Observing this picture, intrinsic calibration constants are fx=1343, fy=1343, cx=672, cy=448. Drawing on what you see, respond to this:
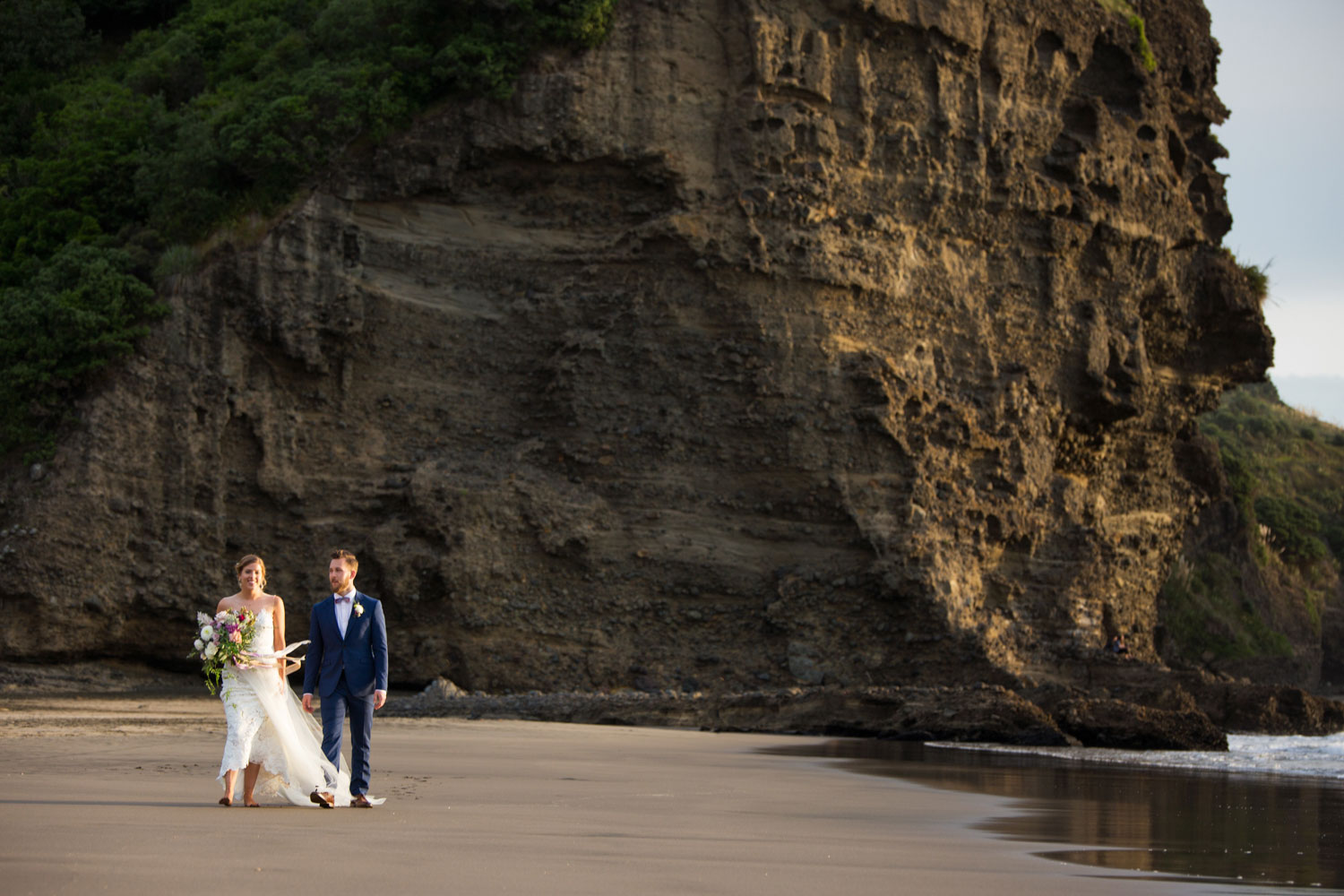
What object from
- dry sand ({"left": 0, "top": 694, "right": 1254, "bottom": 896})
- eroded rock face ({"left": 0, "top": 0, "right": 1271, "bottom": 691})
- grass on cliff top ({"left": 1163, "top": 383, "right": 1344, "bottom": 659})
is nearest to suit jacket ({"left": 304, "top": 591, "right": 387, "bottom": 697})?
dry sand ({"left": 0, "top": 694, "right": 1254, "bottom": 896})

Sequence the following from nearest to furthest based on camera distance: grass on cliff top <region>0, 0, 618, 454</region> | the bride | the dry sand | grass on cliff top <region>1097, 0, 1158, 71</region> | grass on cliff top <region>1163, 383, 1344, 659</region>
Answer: the dry sand → the bride → grass on cliff top <region>0, 0, 618, 454</region> → grass on cliff top <region>1097, 0, 1158, 71</region> → grass on cliff top <region>1163, 383, 1344, 659</region>

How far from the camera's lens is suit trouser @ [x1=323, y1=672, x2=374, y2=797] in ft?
25.6

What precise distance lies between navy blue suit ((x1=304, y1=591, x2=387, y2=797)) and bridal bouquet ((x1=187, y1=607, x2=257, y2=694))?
369 mm

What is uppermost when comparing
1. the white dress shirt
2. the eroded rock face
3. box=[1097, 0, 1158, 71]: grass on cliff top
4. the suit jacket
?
box=[1097, 0, 1158, 71]: grass on cliff top

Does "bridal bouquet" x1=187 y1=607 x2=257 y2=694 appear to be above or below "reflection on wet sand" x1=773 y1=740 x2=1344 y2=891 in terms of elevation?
above

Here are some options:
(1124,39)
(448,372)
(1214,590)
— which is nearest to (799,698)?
(448,372)

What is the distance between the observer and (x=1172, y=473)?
34.0m

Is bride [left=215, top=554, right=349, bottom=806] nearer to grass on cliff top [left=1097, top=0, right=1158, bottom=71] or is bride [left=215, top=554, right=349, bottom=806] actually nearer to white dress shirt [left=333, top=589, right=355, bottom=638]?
white dress shirt [left=333, top=589, right=355, bottom=638]

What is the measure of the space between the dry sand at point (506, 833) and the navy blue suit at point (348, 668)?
0.57m

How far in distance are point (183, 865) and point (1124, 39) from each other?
31678 millimetres

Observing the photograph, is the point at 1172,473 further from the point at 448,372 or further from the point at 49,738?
the point at 49,738

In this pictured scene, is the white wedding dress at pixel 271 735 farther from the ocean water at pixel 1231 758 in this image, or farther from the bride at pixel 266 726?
the ocean water at pixel 1231 758

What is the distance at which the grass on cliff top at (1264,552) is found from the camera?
4462 centimetres

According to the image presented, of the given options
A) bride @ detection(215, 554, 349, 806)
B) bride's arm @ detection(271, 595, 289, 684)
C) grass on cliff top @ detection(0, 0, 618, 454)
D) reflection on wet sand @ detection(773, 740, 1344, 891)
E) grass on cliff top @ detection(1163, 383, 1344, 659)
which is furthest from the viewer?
grass on cliff top @ detection(1163, 383, 1344, 659)
